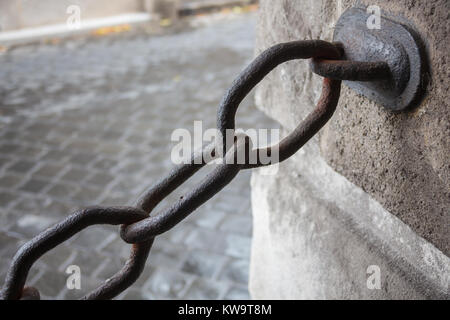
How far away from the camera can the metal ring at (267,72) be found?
0.78 metres

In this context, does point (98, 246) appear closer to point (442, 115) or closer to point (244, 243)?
point (244, 243)

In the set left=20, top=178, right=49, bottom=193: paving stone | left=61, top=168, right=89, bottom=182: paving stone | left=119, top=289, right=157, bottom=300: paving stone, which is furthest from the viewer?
left=61, top=168, right=89, bottom=182: paving stone

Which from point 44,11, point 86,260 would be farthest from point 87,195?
point 44,11

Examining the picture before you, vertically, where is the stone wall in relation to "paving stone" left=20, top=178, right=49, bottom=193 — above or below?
above

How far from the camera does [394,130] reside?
952mm

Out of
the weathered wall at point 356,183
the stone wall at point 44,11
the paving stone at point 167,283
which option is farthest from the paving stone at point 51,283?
the stone wall at point 44,11

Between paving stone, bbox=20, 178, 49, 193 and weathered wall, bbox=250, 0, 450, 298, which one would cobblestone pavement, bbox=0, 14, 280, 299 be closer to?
paving stone, bbox=20, 178, 49, 193

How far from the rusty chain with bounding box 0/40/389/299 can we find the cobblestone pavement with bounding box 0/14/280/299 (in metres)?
2.30

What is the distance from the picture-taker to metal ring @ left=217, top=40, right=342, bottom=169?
78 cm

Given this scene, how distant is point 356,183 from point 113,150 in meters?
4.04

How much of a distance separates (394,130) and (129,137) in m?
4.45

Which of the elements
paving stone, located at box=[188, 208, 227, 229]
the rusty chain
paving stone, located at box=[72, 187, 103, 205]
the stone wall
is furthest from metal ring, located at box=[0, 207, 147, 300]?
the stone wall

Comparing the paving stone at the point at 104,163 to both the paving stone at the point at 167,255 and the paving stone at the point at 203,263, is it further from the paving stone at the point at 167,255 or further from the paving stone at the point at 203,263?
the paving stone at the point at 203,263

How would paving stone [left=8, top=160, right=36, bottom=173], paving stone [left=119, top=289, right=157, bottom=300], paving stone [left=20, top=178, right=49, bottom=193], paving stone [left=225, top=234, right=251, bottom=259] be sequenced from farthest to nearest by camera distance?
paving stone [left=8, top=160, right=36, bottom=173] < paving stone [left=20, top=178, right=49, bottom=193] < paving stone [left=225, top=234, right=251, bottom=259] < paving stone [left=119, top=289, right=157, bottom=300]
